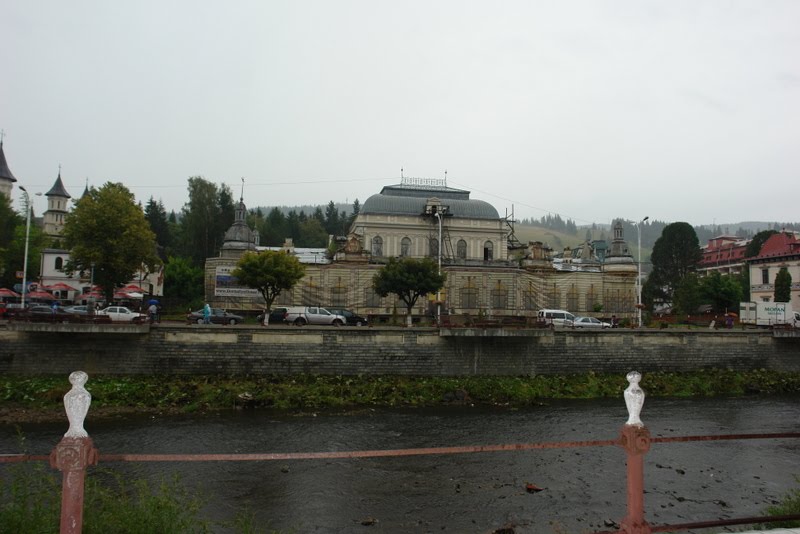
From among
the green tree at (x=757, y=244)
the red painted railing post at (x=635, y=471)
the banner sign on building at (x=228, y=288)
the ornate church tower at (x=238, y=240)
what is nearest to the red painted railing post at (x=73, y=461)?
the red painted railing post at (x=635, y=471)

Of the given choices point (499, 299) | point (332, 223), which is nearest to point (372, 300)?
point (499, 299)

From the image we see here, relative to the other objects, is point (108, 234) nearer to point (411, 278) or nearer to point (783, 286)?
point (411, 278)

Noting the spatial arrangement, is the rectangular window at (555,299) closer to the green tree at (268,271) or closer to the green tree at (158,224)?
the green tree at (268,271)

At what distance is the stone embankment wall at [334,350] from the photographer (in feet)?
101

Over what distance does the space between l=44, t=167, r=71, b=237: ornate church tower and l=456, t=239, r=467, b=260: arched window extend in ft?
243

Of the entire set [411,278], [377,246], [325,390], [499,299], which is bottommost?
[325,390]

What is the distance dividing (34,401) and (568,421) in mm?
25534

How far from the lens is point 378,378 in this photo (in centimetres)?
3262

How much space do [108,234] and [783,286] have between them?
6521cm

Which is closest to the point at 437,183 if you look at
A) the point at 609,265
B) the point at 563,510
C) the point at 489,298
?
the point at 489,298

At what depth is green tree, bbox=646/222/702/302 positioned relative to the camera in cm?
8069

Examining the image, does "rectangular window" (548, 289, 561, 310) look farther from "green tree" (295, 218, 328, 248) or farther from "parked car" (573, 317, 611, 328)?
"green tree" (295, 218, 328, 248)

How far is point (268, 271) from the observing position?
141 ft

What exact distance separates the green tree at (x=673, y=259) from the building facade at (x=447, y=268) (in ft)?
61.4
